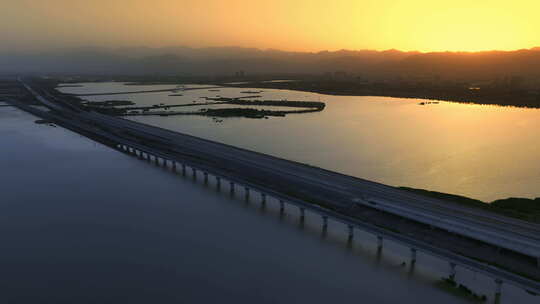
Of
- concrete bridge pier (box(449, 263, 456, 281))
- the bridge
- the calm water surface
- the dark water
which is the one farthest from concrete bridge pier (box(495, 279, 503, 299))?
the calm water surface

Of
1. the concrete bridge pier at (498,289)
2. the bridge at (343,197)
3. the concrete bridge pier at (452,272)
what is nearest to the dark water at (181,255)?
the concrete bridge pier at (498,289)

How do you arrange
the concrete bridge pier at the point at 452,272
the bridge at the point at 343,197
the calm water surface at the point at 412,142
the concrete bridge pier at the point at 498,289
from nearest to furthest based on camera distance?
the concrete bridge pier at the point at 498,289 → the bridge at the point at 343,197 → the concrete bridge pier at the point at 452,272 → the calm water surface at the point at 412,142

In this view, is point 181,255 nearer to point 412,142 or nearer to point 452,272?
point 452,272

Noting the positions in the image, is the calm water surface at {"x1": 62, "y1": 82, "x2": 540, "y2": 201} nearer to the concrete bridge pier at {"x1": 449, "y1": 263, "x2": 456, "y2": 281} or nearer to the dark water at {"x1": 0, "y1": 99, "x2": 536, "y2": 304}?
the dark water at {"x1": 0, "y1": 99, "x2": 536, "y2": 304}

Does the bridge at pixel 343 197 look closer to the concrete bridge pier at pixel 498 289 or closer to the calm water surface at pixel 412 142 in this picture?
the concrete bridge pier at pixel 498 289

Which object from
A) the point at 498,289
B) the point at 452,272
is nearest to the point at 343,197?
the point at 452,272

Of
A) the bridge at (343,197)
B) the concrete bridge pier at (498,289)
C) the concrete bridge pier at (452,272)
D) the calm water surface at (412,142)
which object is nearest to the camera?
the concrete bridge pier at (498,289)

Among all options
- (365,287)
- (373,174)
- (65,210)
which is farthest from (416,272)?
(65,210)
